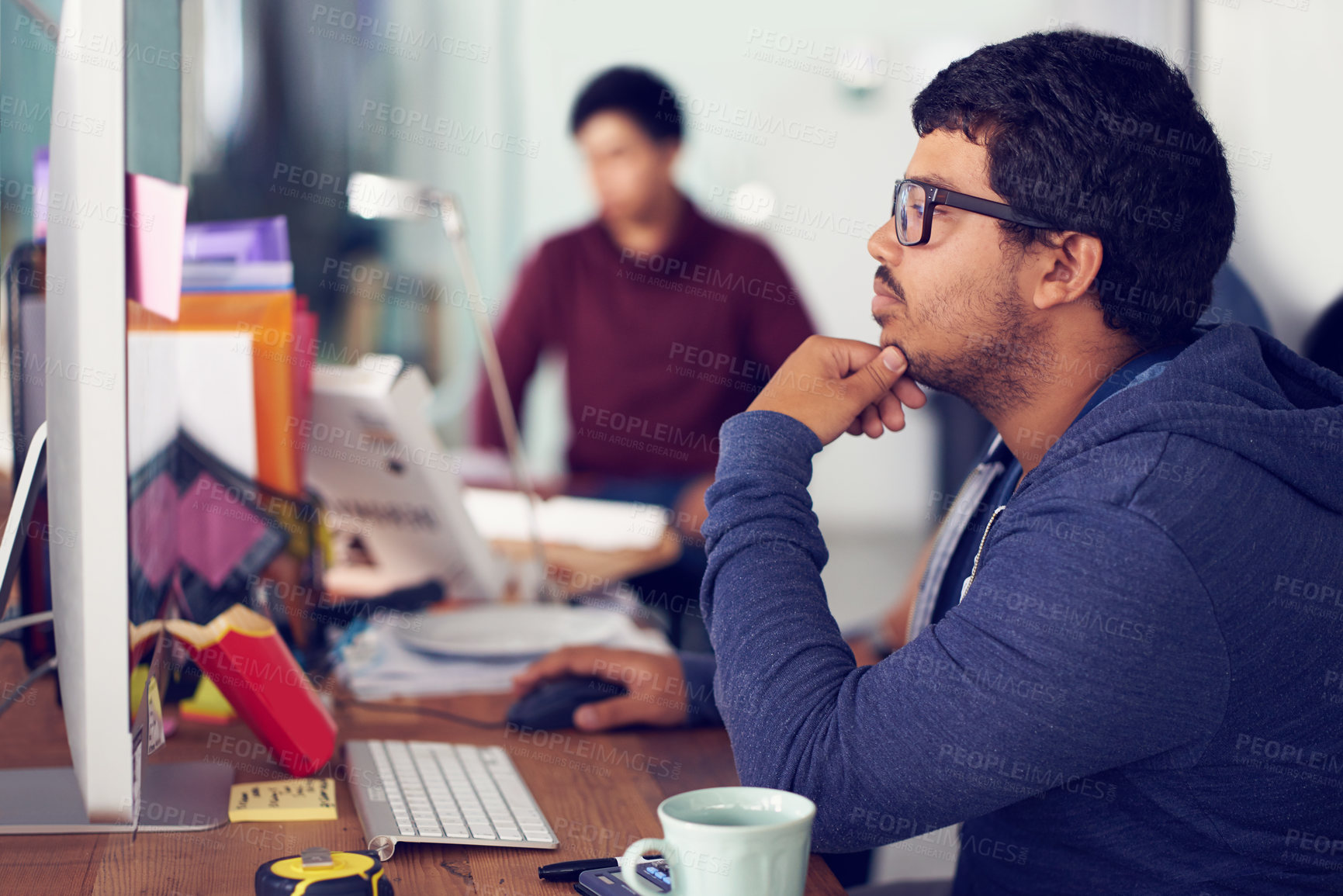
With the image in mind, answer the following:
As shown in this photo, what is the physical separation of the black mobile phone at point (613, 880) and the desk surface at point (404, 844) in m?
0.02

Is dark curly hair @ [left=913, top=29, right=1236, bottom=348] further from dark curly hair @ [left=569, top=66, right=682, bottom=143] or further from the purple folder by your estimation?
dark curly hair @ [left=569, top=66, right=682, bottom=143]

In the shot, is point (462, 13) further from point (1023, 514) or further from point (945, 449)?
point (1023, 514)

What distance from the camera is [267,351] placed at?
4.06 ft

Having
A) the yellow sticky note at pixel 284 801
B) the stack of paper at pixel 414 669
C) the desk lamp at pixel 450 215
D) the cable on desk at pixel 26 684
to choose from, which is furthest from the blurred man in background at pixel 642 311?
the yellow sticky note at pixel 284 801

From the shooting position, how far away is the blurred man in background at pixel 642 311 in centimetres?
260

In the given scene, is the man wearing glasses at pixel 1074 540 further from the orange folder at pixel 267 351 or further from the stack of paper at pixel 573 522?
the stack of paper at pixel 573 522

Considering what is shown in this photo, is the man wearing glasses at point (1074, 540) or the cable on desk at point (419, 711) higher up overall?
the man wearing glasses at point (1074, 540)

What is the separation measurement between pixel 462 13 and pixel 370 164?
2.28ft

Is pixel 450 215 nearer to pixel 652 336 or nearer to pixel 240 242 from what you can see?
pixel 240 242

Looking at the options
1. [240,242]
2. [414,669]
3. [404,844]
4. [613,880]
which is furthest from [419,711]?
[240,242]

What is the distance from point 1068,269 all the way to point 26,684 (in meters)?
1.03

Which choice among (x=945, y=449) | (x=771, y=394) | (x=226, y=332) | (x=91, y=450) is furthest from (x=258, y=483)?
(x=945, y=449)

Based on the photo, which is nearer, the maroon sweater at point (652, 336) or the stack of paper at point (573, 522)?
the stack of paper at point (573, 522)

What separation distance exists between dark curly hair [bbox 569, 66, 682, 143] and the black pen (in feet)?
6.89
